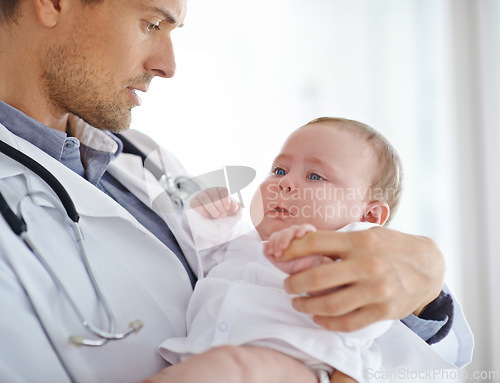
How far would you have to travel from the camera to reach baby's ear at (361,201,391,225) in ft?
3.86

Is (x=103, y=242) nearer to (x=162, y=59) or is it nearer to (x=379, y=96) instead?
(x=162, y=59)

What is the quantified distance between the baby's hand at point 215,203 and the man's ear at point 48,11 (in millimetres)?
607

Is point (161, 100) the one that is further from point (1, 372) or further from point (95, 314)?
point (1, 372)

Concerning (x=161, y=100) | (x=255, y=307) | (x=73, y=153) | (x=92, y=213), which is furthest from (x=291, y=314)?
(x=161, y=100)

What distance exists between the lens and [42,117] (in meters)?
1.27

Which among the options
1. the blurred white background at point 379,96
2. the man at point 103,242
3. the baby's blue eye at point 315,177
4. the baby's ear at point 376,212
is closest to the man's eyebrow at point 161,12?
the man at point 103,242

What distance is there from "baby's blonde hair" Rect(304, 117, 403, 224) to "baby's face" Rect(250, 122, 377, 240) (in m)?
0.02

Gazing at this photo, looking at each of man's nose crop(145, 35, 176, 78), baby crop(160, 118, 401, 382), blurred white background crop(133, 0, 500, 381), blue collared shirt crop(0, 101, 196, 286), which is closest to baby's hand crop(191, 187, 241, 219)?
baby crop(160, 118, 401, 382)

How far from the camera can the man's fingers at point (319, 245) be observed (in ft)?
2.58

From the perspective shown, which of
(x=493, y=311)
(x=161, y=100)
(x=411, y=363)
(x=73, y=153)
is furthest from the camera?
(x=493, y=311)

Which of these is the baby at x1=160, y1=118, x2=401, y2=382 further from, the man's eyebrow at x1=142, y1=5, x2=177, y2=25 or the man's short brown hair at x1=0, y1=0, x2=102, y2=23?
the man's short brown hair at x1=0, y1=0, x2=102, y2=23

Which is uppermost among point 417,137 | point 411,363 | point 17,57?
point 17,57

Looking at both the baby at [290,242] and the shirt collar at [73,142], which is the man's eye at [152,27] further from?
the baby at [290,242]

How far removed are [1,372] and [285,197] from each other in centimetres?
67
